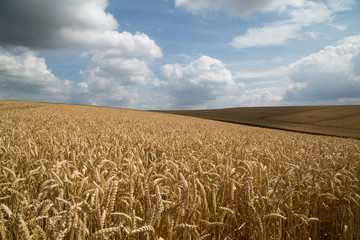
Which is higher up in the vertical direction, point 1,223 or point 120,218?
point 1,223

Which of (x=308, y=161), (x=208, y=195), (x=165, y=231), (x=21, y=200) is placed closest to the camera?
(x=21, y=200)

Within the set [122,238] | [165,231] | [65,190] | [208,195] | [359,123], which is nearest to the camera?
[122,238]

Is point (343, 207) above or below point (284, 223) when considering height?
above

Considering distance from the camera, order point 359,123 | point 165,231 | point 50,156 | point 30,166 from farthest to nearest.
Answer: point 359,123 → point 50,156 → point 30,166 → point 165,231

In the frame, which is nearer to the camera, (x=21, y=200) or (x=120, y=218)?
(x=21, y=200)

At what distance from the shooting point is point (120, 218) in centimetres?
162

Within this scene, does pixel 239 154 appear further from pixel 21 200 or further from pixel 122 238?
pixel 21 200

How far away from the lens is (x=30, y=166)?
269 centimetres

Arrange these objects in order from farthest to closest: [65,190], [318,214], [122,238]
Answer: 1. [318,214]
2. [65,190]
3. [122,238]

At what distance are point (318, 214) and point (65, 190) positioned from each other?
2930 millimetres

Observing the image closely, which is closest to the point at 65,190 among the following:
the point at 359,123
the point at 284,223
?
the point at 284,223

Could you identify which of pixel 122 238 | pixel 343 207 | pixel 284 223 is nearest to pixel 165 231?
pixel 122 238

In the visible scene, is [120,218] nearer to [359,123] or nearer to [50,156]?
[50,156]

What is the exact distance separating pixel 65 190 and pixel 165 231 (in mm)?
1063
